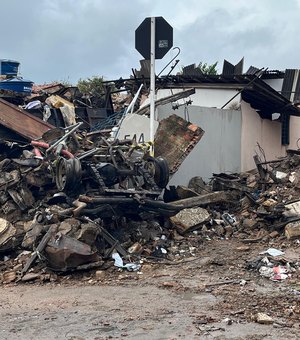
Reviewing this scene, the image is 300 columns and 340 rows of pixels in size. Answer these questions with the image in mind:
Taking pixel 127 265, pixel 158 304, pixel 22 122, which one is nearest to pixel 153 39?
pixel 22 122

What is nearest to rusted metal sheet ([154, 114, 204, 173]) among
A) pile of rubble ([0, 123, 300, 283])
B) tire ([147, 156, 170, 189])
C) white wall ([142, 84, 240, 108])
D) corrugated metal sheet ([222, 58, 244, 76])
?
pile of rubble ([0, 123, 300, 283])

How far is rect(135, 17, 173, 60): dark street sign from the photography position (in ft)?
30.5

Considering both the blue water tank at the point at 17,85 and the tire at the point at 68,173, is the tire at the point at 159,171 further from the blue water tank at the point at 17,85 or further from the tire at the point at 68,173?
the blue water tank at the point at 17,85

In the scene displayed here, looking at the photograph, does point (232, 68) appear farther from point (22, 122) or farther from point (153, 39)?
point (22, 122)

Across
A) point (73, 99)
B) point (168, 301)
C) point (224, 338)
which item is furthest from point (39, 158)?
point (73, 99)

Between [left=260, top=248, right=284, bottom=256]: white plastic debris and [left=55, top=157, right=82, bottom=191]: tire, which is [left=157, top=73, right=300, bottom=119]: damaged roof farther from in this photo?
[left=55, top=157, right=82, bottom=191]: tire

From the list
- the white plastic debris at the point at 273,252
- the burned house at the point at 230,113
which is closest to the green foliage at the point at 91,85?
the burned house at the point at 230,113

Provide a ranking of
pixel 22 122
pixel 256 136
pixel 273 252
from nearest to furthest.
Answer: pixel 273 252 < pixel 22 122 < pixel 256 136

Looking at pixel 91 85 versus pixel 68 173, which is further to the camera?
pixel 91 85


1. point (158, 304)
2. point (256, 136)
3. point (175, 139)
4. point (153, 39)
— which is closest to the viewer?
point (158, 304)

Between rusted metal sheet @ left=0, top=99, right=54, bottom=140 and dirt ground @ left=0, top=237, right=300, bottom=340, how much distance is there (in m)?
4.32

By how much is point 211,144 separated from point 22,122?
4615 millimetres

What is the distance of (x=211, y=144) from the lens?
1257cm

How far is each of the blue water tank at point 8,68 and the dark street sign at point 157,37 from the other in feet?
22.1
